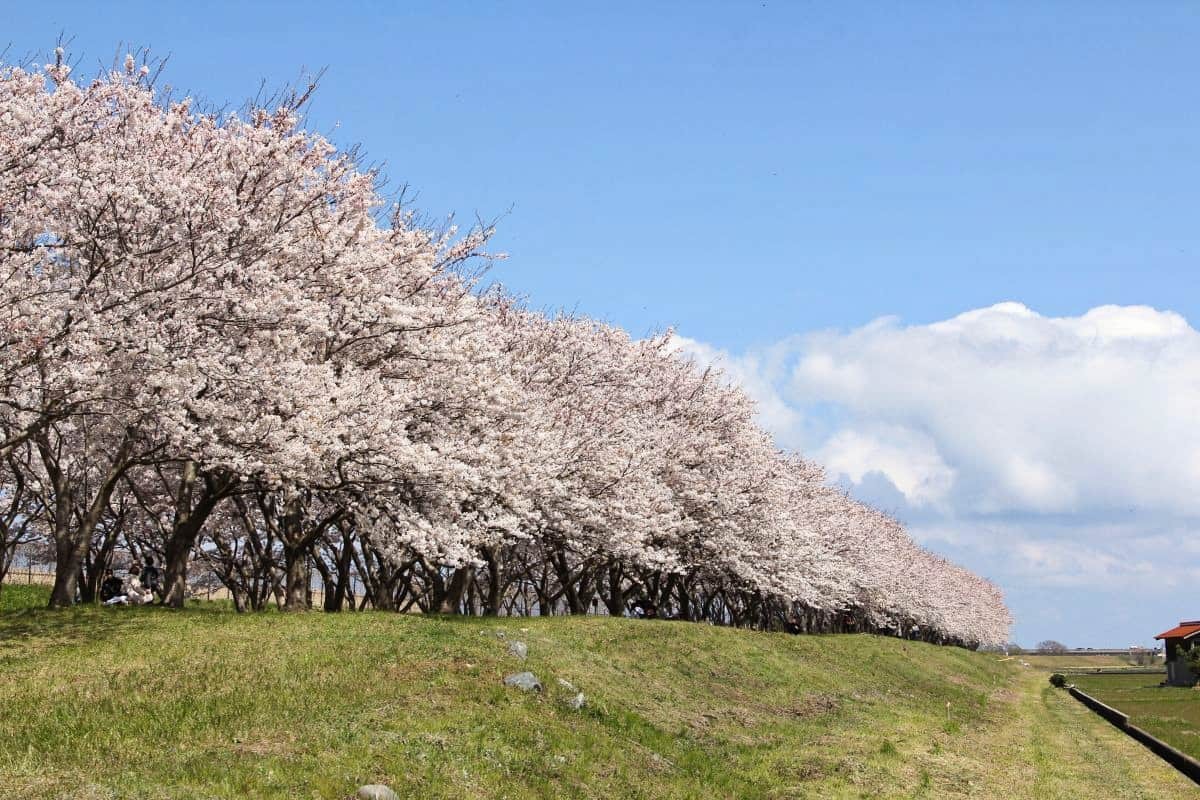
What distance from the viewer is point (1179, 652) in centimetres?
9319

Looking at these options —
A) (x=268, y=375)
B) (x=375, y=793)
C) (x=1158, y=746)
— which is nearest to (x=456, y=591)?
(x=268, y=375)

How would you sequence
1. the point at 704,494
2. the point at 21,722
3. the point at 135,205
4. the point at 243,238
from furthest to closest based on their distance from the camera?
1. the point at 704,494
2. the point at 243,238
3. the point at 135,205
4. the point at 21,722

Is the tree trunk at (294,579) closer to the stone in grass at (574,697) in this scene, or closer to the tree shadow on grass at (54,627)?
the tree shadow on grass at (54,627)

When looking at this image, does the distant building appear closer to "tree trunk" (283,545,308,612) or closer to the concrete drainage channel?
the concrete drainage channel

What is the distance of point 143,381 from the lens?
23.7 metres

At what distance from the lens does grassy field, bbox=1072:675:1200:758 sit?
132 feet

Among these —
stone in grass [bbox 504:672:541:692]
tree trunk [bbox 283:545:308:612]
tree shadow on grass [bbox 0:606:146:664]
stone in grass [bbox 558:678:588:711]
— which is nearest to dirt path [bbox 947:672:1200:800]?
stone in grass [bbox 558:678:588:711]

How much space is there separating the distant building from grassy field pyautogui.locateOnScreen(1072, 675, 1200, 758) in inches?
195

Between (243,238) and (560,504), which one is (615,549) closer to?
(560,504)

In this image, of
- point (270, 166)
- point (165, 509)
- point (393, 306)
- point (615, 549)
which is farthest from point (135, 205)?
point (615, 549)

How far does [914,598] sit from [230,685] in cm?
10152

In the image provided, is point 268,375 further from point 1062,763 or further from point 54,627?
point 1062,763

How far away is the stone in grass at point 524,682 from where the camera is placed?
2158 cm

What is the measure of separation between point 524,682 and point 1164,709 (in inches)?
1885
